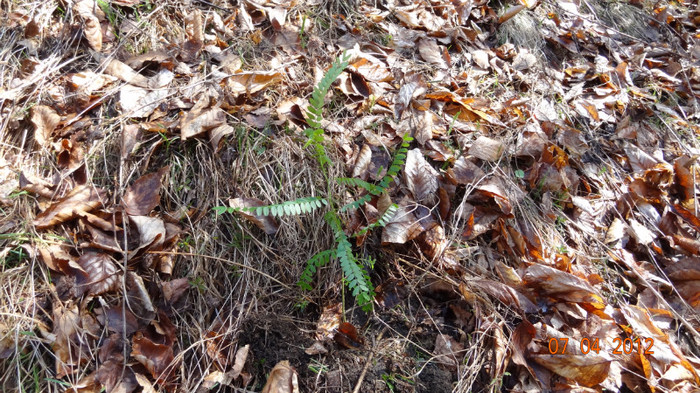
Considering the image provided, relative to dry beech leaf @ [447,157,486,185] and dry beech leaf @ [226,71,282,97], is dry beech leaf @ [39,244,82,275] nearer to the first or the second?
dry beech leaf @ [226,71,282,97]

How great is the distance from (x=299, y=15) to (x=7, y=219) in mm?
1915

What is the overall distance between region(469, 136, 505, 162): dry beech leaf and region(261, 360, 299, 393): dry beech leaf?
1390mm

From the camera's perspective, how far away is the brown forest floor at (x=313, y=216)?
1.66 meters

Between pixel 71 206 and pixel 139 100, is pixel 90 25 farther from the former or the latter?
pixel 71 206

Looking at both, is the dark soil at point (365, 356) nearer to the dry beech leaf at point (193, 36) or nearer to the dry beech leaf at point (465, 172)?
the dry beech leaf at point (465, 172)

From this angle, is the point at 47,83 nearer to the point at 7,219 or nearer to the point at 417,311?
the point at 7,219

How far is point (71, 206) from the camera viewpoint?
1787mm

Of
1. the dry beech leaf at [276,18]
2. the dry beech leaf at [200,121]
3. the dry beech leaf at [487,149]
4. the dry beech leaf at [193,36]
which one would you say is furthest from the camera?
the dry beech leaf at [276,18]

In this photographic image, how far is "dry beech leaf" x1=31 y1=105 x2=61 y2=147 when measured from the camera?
6.41 feet

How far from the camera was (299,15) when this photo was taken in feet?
8.79

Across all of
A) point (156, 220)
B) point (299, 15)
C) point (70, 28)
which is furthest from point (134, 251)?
point (299, 15)

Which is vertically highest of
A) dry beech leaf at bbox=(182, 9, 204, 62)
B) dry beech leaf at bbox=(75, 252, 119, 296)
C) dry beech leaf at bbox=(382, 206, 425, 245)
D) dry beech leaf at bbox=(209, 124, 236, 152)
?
dry beech leaf at bbox=(182, 9, 204, 62)

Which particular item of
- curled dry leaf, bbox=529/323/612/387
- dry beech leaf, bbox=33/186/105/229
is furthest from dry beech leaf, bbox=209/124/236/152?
curled dry leaf, bbox=529/323/612/387

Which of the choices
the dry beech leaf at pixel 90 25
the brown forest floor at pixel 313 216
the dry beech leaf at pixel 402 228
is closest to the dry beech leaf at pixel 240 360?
the brown forest floor at pixel 313 216
